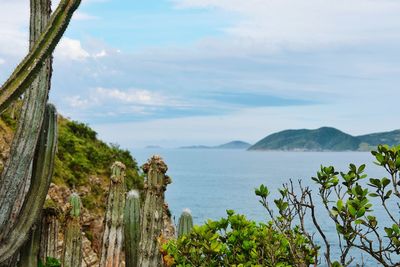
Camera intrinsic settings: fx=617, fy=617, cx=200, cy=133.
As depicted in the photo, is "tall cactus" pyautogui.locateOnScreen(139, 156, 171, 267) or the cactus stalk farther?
"tall cactus" pyautogui.locateOnScreen(139, 156, 171, 267)

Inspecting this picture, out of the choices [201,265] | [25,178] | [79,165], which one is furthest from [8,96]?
[79,165]

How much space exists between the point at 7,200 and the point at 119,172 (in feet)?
6.99

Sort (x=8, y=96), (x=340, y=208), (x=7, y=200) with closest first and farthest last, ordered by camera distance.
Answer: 1. (x=340, y=208)
2. (x=8, y=96)
3. (x=7, y=200)

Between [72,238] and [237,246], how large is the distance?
2798mm

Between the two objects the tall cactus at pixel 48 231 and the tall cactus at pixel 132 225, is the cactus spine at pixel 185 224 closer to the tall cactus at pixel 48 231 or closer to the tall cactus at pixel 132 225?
the tall cactus at pixel 132 225

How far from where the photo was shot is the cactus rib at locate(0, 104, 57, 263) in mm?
6656

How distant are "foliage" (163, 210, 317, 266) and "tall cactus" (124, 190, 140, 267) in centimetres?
223

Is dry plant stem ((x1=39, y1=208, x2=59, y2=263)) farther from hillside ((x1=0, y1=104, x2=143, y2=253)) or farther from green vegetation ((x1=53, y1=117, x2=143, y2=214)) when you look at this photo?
green vegetation ((x1=53, y1=117, x2=143, y2=214))

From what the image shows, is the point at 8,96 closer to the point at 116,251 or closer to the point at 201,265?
the point at 201,265

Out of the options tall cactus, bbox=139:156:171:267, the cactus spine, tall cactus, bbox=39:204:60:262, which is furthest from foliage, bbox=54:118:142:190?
the cactus spine

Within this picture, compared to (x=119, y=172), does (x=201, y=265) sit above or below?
below

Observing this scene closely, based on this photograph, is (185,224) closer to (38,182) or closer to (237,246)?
(237,246)

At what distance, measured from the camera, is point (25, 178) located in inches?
254

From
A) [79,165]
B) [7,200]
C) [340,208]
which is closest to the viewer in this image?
[340,208]
